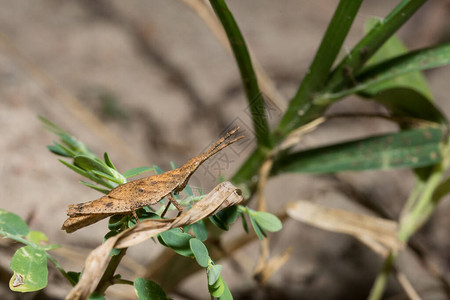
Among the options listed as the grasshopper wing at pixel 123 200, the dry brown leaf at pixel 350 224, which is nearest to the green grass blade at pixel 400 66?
the dry brown leaf at pixel 350 224

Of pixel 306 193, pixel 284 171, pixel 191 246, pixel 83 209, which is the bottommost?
pixel 306 193

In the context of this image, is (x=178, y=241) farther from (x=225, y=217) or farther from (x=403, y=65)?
(x=403, y=65)

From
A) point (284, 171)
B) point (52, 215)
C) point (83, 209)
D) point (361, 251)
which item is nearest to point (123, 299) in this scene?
point (52, 215)

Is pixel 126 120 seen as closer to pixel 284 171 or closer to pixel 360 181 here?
pixel 284 171

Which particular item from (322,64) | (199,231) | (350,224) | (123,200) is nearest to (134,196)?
(123,200)

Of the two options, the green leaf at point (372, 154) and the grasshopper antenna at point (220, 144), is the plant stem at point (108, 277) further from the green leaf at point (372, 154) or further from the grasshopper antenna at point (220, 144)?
the green leaf at point (372, 154)

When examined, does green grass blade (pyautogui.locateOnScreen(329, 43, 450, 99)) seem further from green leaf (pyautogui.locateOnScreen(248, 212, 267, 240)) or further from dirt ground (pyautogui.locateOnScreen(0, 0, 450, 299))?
green leaf (pyautogui.locateOnScreen(248, 212, 267, 240))
